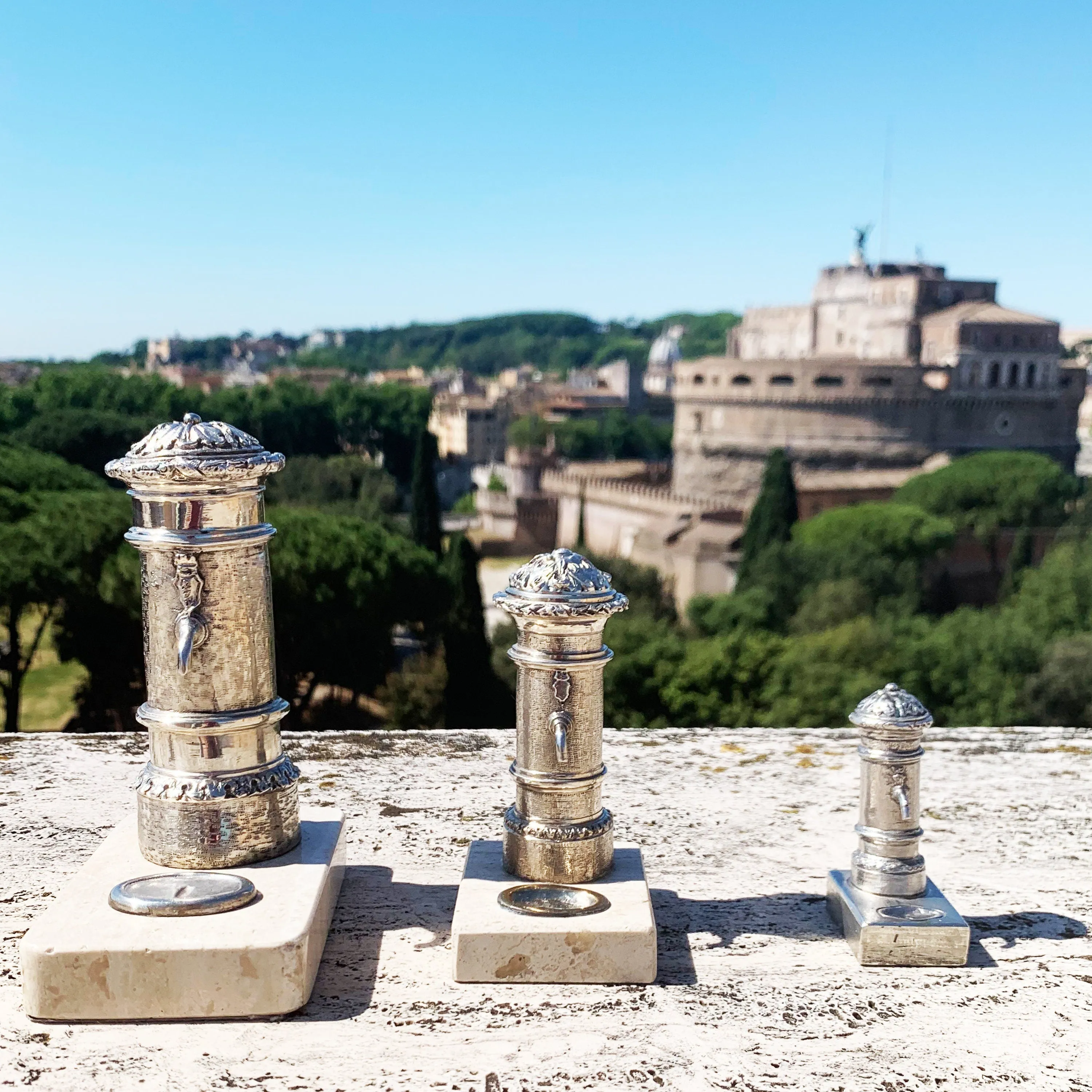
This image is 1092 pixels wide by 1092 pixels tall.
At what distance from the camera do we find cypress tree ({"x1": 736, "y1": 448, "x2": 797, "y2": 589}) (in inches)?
875

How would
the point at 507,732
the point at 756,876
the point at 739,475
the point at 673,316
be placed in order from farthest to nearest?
the point at 673,316
the point at 739,475
the point at 507,732
the point at 756,876

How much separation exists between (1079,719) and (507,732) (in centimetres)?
1056

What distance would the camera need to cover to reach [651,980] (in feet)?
7.39

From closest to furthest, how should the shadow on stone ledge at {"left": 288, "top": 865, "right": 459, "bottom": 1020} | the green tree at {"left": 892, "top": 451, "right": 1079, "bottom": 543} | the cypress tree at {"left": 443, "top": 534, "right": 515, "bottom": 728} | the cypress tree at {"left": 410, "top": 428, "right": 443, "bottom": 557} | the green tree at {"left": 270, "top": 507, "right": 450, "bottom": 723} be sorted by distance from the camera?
the shadow on stone ledge at {"left": 288, "top": 865, "right": 459, "bottom": 1020}, the green tree at {"left": 270, "top": 507, "right": 450, "bottom": 723}, the cypress tree at {"left": 443, "top": 534, "right": 515, "bottom": 728}, the cypress tree at {"left": 410, "top": 428, "right": 443, "bottom": 557}, the green tree at {"left": 892, "top": 451, "right": 1079, "bottom": 543}

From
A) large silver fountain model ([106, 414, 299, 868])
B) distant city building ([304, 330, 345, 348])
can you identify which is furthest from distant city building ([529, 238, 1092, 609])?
distant city building ([304, 330, 345, 348])

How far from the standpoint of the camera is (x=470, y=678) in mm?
12922

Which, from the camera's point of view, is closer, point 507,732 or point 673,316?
point 507,732

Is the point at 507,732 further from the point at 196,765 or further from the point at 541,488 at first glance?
the point at 541,488

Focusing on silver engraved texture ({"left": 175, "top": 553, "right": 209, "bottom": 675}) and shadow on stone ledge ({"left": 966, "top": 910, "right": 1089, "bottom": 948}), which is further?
shadow on stone ledge ({"left": 966, "top": 910, "right": 1089, "bottom": 948})

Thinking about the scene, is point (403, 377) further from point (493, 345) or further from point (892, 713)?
point (892, 713)

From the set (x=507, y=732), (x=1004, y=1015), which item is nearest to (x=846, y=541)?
(x=507, y=732)

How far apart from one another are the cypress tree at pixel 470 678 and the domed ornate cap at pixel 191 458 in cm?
1021

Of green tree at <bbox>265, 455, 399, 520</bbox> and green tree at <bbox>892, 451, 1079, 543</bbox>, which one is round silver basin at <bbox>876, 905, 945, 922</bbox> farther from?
green tree at <bbox>892, 451, 1079, 543</bbox>

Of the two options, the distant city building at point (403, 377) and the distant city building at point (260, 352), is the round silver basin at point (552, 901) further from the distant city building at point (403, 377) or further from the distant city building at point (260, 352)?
the distant city building at point (260, 352)
